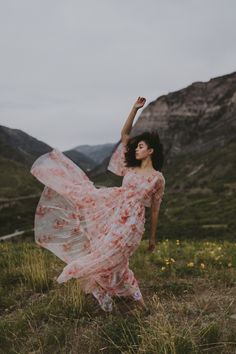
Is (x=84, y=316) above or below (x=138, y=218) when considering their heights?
below

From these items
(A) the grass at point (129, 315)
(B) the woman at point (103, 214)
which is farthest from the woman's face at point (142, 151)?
(A) the grass at point (129, 315)

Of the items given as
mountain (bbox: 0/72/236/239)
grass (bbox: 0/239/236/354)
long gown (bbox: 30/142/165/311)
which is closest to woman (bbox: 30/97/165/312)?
long gown (bbox: 30/142/165/311)

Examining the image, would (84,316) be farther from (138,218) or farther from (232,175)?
(232,175)

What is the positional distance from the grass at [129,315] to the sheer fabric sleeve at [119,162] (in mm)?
1546

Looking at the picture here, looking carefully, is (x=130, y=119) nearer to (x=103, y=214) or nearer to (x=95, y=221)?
(x=103, y=214)

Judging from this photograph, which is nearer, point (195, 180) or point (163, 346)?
point (163, 346)

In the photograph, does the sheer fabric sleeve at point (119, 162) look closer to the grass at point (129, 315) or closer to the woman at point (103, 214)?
the woman at point (103, 214)

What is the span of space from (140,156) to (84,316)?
6.57 ft

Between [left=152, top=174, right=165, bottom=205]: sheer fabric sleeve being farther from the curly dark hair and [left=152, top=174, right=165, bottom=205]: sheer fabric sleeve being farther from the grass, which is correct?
the grass

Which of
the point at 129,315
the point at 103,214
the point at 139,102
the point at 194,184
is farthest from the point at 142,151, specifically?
the point at 194,184

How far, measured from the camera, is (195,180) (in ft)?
456

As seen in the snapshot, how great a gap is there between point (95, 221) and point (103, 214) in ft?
0.45

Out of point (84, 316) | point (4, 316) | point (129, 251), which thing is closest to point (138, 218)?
point (129, 251)

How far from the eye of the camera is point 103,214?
19.6ft
